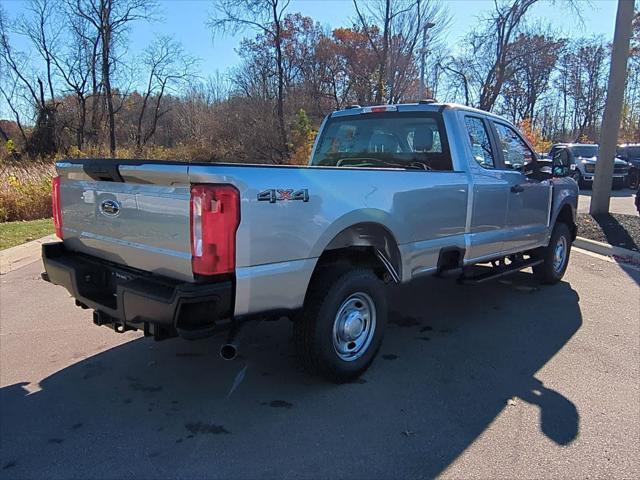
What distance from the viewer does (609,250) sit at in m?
8.27

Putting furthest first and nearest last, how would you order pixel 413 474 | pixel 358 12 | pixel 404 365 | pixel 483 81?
pixel 483 81 < pixel 358 12 < pixel 404 365 < pixel 413 474

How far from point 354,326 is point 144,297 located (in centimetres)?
156

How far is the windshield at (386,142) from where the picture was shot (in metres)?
4.57

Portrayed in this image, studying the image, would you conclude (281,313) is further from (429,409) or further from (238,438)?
(429,409)

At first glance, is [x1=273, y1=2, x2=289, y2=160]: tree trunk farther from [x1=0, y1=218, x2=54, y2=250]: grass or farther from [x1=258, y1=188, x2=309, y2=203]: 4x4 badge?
[x1=258, y1=188, x2=309, y2=203]: 4x4 badge

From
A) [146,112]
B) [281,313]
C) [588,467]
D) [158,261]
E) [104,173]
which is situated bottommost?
[588,467]

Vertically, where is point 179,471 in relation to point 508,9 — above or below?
below

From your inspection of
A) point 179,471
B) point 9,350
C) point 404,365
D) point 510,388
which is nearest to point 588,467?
point 510,388

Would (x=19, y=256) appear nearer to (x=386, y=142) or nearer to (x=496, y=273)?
(x=386, y=142)

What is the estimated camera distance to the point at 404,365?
3.90 m

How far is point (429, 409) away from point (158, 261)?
201cm

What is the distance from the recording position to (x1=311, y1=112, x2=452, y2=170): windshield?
4574mm

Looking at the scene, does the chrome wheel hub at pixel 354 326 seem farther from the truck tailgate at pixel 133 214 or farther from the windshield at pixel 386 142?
the windshield at pixel 386 142

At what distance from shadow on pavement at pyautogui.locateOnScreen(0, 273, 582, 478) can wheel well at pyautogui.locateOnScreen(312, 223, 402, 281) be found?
784 millimetres
